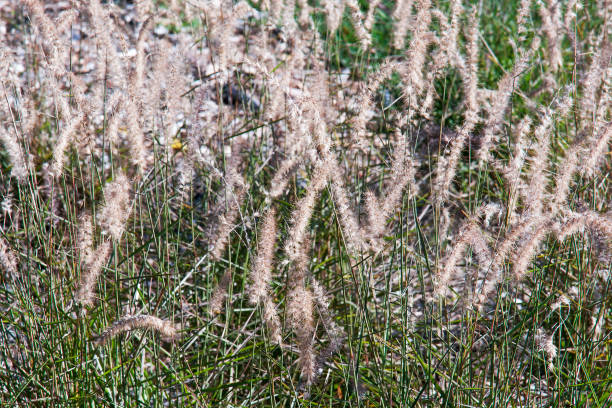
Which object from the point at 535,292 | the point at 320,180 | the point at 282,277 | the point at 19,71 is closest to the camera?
the point at 320,180

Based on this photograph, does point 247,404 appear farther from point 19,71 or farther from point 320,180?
point 19,71

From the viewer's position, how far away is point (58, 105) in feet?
5.75

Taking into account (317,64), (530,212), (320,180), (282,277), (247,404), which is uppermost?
(317,64)

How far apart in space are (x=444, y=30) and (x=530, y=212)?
644 mm

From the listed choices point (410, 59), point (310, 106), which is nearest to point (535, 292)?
point (410, 59)

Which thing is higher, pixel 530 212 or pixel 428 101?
pixel 428 101

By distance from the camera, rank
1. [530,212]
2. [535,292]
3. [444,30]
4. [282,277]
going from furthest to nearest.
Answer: [282,277]
[444,30]
[535,292]
[530,212]

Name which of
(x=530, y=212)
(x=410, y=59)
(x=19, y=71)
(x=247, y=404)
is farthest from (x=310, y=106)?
(x=19, y=71)

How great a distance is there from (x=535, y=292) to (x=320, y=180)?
0.74 m

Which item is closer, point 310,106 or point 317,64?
point 310,106

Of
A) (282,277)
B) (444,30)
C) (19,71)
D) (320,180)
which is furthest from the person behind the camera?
(19,71)

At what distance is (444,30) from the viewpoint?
6.09 feet

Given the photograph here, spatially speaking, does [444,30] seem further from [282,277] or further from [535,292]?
[282,277]

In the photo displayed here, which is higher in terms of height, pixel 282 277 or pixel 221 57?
pixel 221 57
